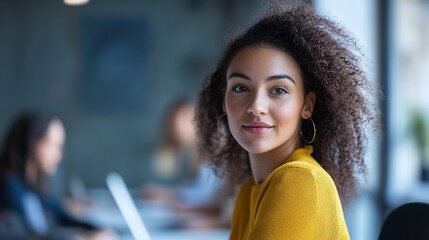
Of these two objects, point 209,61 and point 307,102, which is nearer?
point 307,102

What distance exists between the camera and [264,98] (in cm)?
153

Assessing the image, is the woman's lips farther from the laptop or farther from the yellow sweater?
the laptop

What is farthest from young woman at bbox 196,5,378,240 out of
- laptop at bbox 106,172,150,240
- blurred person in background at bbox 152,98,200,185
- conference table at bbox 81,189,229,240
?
blurred person in background at bbox 152,98,200,185

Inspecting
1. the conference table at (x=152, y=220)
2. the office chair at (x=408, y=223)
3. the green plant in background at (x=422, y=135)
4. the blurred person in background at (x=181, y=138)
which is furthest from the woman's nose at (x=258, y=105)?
the blurred person in background at (x=181, y=138)

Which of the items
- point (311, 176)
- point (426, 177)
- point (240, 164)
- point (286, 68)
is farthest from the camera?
point (426, 177)

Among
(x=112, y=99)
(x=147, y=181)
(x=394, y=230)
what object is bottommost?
(x=394, y=230)

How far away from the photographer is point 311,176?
1445 mm

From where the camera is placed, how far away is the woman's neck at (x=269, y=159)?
5.26 ft

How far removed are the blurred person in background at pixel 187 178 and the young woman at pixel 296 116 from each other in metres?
2.81

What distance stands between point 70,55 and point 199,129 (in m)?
4.91

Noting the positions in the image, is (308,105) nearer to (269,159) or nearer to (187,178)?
(269,159)

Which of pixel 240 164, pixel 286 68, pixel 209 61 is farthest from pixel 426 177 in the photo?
pixel 286 68

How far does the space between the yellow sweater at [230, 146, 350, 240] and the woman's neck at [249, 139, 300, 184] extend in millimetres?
87

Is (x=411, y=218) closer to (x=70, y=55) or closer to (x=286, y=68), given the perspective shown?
(x=286, y=68)
